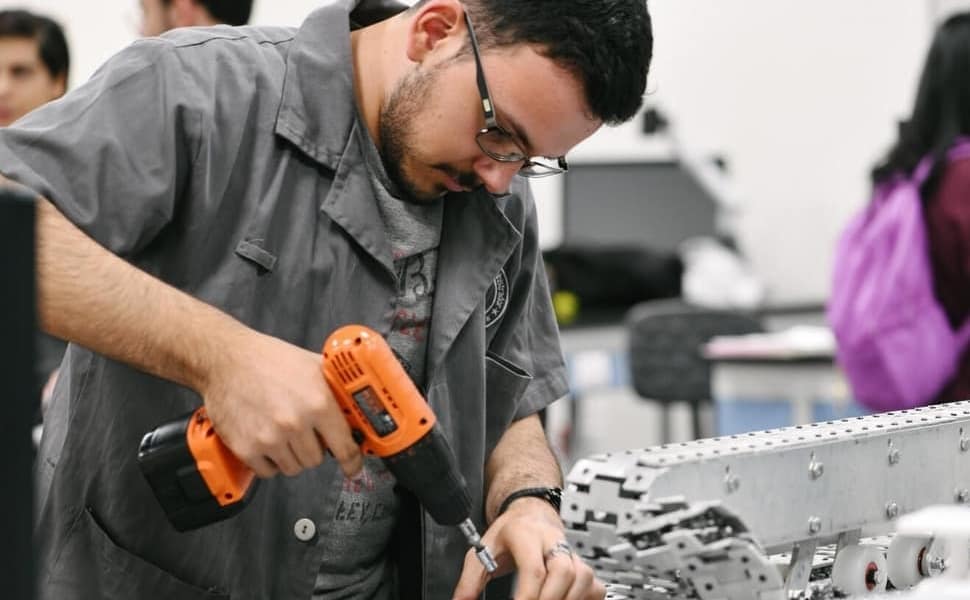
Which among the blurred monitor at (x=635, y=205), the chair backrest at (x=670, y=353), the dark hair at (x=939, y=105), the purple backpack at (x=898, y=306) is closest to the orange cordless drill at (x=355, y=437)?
the purple backpack at (x=898, y=306)

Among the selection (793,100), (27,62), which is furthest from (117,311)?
(793,100)

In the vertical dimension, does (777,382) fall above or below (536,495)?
below

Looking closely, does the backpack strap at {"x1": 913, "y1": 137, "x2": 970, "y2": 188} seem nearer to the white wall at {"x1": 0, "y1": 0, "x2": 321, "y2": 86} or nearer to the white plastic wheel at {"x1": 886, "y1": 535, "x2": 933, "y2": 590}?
the white plastic wheel at {"x1": 886, "y1": 535, "x2": 933, "y2": 590}

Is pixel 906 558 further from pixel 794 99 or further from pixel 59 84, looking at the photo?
pixel 794 99

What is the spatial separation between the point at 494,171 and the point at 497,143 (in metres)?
0.04

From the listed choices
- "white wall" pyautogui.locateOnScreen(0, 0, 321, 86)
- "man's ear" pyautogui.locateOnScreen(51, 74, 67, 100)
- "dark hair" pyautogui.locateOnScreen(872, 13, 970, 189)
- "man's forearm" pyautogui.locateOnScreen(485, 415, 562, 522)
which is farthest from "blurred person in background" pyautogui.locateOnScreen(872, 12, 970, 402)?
"white wall" pyautogui.locateOnScreen(0, 0, 321, 86)

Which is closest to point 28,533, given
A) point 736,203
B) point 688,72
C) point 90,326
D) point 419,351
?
point 90,326

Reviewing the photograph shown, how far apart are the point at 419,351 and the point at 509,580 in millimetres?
367

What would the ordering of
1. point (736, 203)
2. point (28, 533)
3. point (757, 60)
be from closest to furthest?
point (28, 533) < point (736, 203) < point (757, 60)

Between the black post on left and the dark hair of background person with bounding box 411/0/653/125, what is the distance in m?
0.78

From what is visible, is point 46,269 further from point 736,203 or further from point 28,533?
point 736,203

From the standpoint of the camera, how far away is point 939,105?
2920mm

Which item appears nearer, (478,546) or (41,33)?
(478,546)

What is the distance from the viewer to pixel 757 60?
20.9 ft
